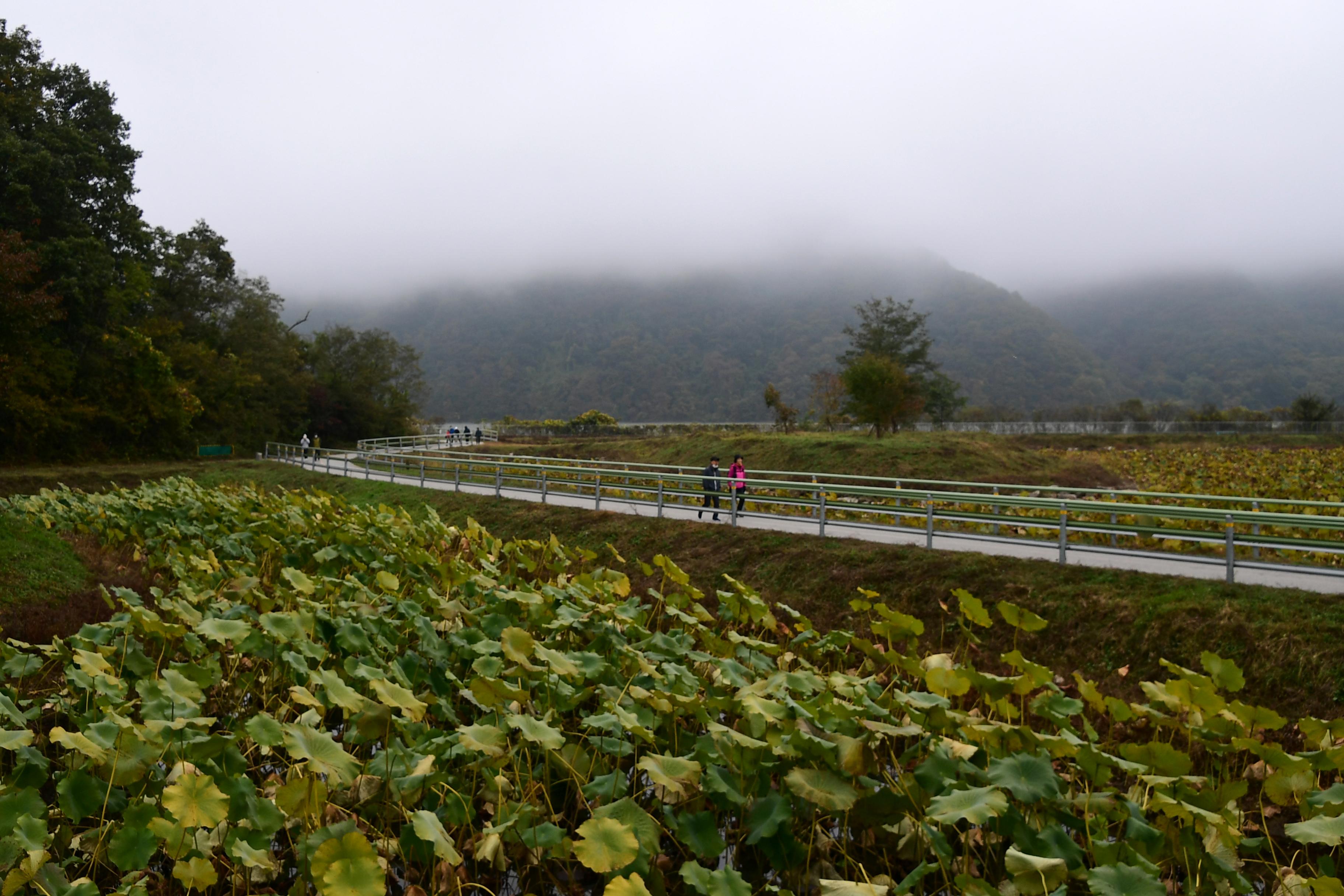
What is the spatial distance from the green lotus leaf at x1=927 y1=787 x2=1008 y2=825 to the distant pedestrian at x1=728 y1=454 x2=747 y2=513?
468 inches

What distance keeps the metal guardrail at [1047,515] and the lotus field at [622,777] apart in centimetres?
412

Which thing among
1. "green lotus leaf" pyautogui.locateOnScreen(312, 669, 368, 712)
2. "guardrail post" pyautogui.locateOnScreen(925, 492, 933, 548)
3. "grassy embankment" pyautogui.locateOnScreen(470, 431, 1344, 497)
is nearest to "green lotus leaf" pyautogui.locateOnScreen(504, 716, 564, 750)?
"green lotus leaf" pyautogui.locateOnScreen(312, 669, 368, 712)

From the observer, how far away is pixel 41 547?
12.6 m

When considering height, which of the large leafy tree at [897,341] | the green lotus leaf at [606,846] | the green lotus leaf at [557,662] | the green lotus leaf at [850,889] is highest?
the large leafy tree at [897,341]

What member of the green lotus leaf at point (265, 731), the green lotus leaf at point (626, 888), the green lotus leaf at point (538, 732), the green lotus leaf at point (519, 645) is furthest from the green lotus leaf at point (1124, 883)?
the green lotus leaf at point (265, 731)

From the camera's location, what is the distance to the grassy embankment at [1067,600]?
26.1ft

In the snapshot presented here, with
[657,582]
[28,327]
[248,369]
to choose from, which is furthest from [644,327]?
[657,582]

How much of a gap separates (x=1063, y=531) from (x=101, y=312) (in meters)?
39.4

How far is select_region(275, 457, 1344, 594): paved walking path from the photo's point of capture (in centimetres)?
954

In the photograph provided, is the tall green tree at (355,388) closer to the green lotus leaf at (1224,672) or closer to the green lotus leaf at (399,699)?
the green lotus leaf at (399,699)

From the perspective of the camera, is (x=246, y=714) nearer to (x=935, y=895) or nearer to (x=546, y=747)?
(x=546, y=747)

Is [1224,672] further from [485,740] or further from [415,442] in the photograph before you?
[415,442]

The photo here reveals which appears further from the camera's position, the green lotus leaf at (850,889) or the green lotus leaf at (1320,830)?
the green lotus leaf at (1320,830)

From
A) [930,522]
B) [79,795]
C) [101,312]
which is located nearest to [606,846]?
[79,795]
